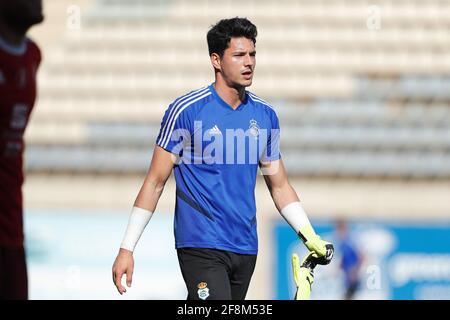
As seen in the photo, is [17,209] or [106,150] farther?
[106,150]

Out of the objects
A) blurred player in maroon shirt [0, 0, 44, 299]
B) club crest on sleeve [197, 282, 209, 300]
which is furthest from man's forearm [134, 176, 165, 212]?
blurred player in maroon shirt [0, 0, 44, 299]

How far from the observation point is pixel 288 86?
621 inches

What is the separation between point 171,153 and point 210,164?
0.69 ft

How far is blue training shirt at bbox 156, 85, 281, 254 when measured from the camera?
5.23 m

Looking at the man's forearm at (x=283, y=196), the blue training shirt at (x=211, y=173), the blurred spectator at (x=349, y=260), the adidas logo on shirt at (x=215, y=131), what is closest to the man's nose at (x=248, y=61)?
the blue training shirt at (x=211, y=173)

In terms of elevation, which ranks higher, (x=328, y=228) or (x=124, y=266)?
(x=124, y=266)

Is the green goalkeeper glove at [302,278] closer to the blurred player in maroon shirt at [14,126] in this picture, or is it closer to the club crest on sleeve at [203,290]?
the club crest on sleeve at [203,290]

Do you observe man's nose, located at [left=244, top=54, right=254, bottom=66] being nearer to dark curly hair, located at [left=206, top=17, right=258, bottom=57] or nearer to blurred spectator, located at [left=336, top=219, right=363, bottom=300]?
dark curly hair, located at [left=206, top=17, right=258, bottom=57]

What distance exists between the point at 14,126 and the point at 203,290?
53.9 inches

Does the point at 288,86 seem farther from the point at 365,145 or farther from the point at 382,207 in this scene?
the point at 382,207

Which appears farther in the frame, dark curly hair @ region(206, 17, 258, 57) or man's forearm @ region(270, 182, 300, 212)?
man's forearm @ region(270, 182, 300, 212)

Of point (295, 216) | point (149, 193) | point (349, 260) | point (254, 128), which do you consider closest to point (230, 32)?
point (254, 128)

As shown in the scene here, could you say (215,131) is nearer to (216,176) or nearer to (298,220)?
(216,176)
